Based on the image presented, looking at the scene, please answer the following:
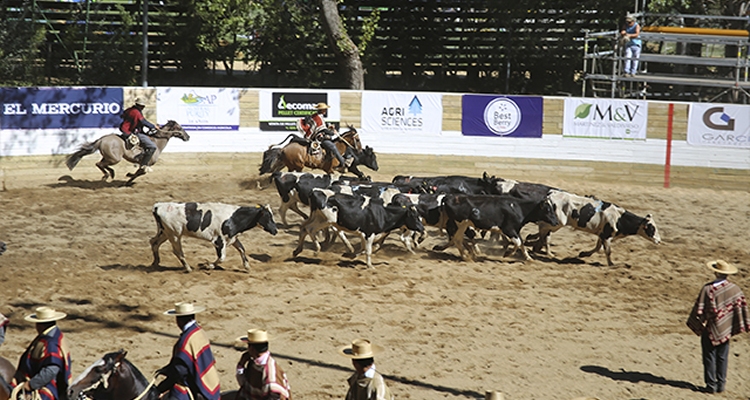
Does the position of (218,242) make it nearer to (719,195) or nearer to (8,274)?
(8,274)

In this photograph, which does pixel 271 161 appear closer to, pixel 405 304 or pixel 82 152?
pixel 82 152

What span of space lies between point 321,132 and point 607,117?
7361mm

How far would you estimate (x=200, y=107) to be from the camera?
21359 millimetres

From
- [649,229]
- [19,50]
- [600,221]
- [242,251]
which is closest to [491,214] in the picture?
[600,221]

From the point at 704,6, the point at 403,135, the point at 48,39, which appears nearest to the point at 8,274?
the point at 403,135

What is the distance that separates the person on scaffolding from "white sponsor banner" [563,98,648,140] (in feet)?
9.24

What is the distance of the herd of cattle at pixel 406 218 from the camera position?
13.4 metres

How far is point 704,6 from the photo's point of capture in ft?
87.4

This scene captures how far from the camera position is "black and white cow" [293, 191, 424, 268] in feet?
46.2

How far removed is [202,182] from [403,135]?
5221 millimetres

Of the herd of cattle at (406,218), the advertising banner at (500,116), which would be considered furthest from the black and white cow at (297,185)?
the advertising banner at (500,116)

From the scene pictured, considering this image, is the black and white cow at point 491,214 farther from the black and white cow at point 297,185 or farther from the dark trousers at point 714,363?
the dark trousers at point 714,363

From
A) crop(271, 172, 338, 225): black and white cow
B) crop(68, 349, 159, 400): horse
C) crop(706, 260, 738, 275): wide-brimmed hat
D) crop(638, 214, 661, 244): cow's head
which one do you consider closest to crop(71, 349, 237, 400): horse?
crop(68, 349, 159, 400): horse

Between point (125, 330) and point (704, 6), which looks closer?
point (125, 330)
